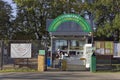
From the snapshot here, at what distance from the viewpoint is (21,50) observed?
93.9 ft

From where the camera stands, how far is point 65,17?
33594mm

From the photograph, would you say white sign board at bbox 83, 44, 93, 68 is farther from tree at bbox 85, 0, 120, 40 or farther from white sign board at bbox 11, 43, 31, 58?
tree at bbox 85, 0, 120, 40

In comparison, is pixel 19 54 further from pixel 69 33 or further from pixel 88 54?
pixel 69 33

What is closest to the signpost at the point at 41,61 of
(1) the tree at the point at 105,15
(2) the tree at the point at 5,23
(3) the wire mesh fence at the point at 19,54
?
(3) the wire mesh fence at the point at 19,54

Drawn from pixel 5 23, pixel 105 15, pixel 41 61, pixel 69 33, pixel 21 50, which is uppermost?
pixel 105 15

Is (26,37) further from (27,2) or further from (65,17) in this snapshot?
(65,17)

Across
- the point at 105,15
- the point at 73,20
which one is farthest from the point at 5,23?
the point at 73,20

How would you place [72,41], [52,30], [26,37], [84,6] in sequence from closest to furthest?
[52,30], [72,41], [84,6], [26,37]

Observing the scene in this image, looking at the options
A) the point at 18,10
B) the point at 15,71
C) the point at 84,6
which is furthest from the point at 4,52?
the point at 18,10

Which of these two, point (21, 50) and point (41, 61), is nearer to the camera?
point (41, 61)

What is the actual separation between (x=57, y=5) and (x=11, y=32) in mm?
8216

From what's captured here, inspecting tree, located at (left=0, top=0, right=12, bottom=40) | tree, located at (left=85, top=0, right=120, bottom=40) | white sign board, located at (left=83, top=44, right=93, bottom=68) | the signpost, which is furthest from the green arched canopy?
tree, located at (left=0, top=0, right=12, bottom=40)

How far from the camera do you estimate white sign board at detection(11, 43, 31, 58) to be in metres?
28.5

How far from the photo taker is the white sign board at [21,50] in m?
28.5
